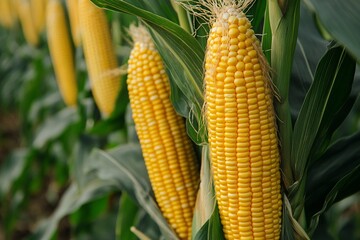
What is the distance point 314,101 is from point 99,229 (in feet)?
8.47

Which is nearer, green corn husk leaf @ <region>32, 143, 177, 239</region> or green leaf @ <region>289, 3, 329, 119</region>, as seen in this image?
green leaf @ <region>289, 3, 329, 119</region>

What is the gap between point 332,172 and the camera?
1794 millimetres

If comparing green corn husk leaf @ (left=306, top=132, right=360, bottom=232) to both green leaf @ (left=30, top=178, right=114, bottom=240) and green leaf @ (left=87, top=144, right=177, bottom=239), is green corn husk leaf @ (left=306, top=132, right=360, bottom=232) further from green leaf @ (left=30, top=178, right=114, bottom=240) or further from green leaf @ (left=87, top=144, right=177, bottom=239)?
green leaf @ (left=30, top=178, right=114, bottom=240)

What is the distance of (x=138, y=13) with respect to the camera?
149cm

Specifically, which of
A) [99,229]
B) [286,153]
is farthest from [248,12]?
[99,229]

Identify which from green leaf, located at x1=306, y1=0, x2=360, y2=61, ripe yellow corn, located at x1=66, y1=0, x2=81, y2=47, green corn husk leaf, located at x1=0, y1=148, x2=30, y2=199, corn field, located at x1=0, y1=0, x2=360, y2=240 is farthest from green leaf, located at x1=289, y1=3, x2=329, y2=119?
green corn husk leaf, located at x1=0, y1=148, x2=30, y2=199

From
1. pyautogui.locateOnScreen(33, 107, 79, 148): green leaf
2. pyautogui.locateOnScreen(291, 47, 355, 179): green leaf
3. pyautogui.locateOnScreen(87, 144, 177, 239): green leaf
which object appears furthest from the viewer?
pyautogui.locateOnScreen(33, 107, 79, 148): green leaf

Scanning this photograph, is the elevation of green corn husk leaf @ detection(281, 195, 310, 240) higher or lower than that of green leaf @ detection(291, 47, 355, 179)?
lower

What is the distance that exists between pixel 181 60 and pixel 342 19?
52 cm

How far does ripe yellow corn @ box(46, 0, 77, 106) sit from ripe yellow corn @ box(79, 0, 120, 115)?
3.19 feet

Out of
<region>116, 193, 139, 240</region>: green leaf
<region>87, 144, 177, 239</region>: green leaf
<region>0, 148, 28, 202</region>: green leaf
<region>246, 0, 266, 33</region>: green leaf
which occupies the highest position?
<region>246, 0, 266, 33</region>: green leaf

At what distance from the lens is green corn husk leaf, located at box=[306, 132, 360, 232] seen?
1775mm

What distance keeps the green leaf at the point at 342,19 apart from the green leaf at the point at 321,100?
9.4 inches

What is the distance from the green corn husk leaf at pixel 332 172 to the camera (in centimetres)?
178
